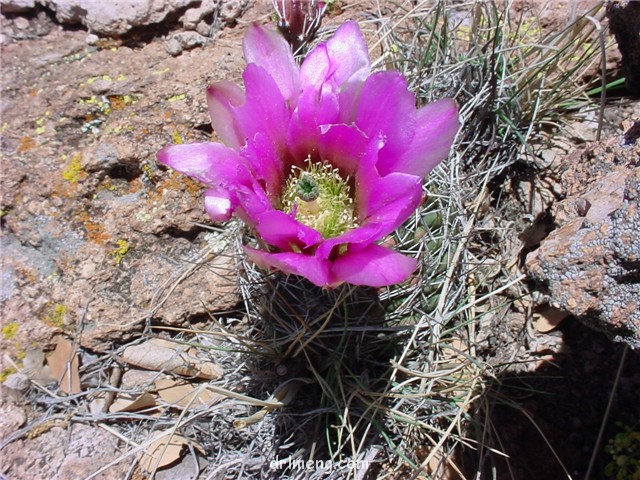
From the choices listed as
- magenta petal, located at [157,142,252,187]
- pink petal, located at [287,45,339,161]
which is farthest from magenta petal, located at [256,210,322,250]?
pink petal, located at [287,45,339,161]

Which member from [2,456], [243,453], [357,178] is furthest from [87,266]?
[357,178]

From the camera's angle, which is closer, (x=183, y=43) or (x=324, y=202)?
(x=324, y=202)

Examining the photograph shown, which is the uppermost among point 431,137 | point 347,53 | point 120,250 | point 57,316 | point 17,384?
point 347,53

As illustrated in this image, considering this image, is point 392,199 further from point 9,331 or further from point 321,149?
point 9,331

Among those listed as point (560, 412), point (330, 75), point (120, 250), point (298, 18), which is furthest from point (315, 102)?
point (560, 412)

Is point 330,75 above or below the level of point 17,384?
above

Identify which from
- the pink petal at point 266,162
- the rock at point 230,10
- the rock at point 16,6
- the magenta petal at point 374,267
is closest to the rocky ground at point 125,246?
the rock at point 230,10

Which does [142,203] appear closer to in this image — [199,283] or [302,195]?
[199,283]

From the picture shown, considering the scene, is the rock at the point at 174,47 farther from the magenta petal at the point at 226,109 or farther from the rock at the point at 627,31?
the rock at the point at 627,31
